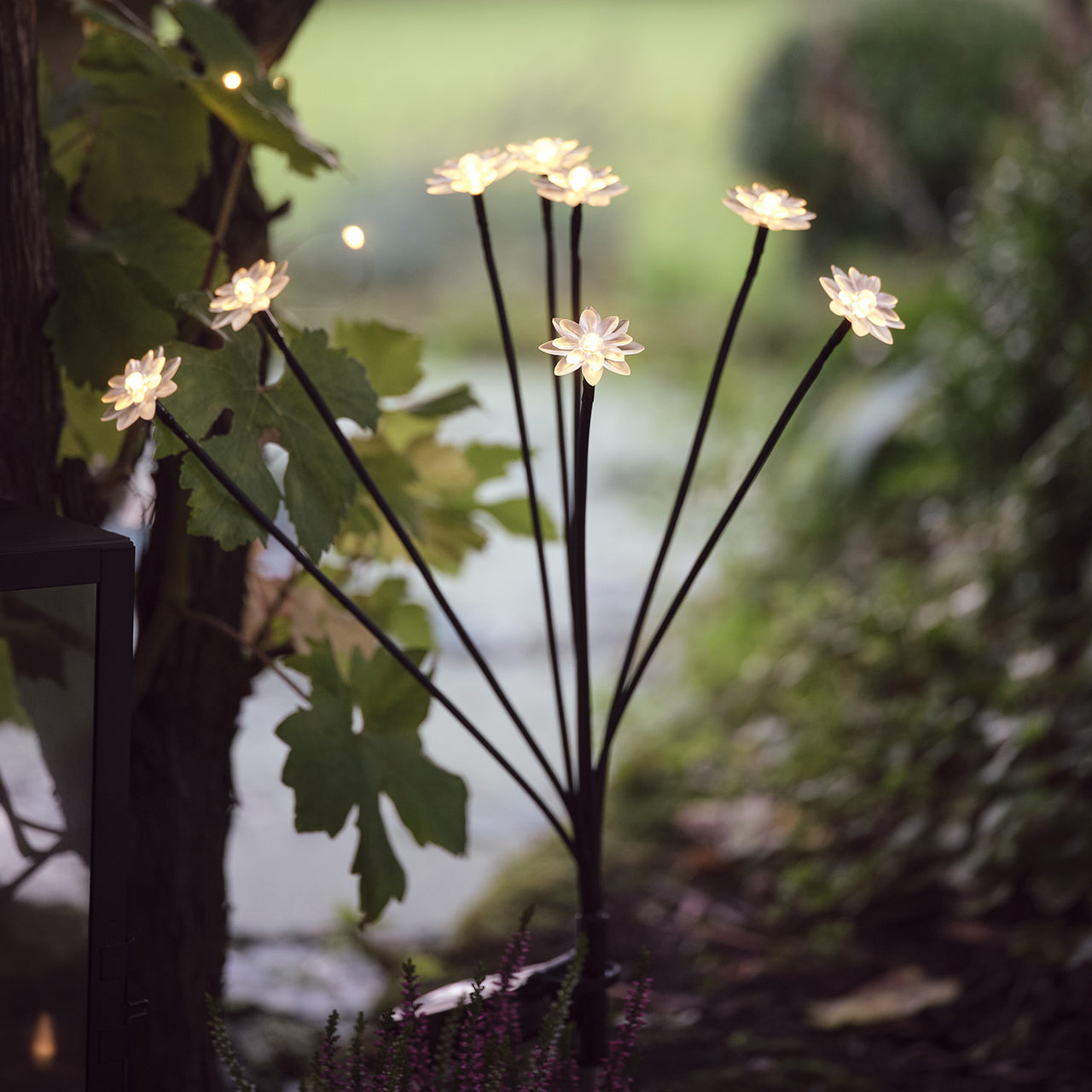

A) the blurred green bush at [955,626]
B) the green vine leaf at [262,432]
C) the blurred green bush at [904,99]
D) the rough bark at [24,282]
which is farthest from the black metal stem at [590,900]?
the blurred green bush at [904,99]

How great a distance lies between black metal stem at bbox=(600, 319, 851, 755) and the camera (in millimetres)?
655

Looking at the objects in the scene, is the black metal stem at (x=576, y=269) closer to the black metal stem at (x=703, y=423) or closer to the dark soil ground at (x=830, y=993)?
the black metal stem at (x=703, y=423)

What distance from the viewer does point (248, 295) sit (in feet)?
2.15

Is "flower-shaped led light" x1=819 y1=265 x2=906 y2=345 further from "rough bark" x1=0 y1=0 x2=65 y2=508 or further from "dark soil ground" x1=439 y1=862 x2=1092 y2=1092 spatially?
"dark soil ground" x1=439 y1=862 x2=1092 y2=1092

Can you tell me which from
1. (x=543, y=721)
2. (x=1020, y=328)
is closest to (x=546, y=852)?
(x=543, y=721)

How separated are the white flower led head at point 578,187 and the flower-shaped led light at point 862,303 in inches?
5.2

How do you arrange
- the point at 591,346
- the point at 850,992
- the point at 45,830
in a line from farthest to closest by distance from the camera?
1. the point at 850,992
2. the point at 45,830
3. the point at 591,346

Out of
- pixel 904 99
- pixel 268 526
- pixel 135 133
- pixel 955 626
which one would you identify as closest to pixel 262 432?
pixel 268 526

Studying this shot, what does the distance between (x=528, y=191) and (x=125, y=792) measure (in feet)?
22.8

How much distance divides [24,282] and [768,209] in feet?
Result: 1.60

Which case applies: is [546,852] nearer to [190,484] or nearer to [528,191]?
[190,484]

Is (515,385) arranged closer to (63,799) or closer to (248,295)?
(248,295)

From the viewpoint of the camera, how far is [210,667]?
3.20ft

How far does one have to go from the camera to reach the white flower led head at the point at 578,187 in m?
0.70
